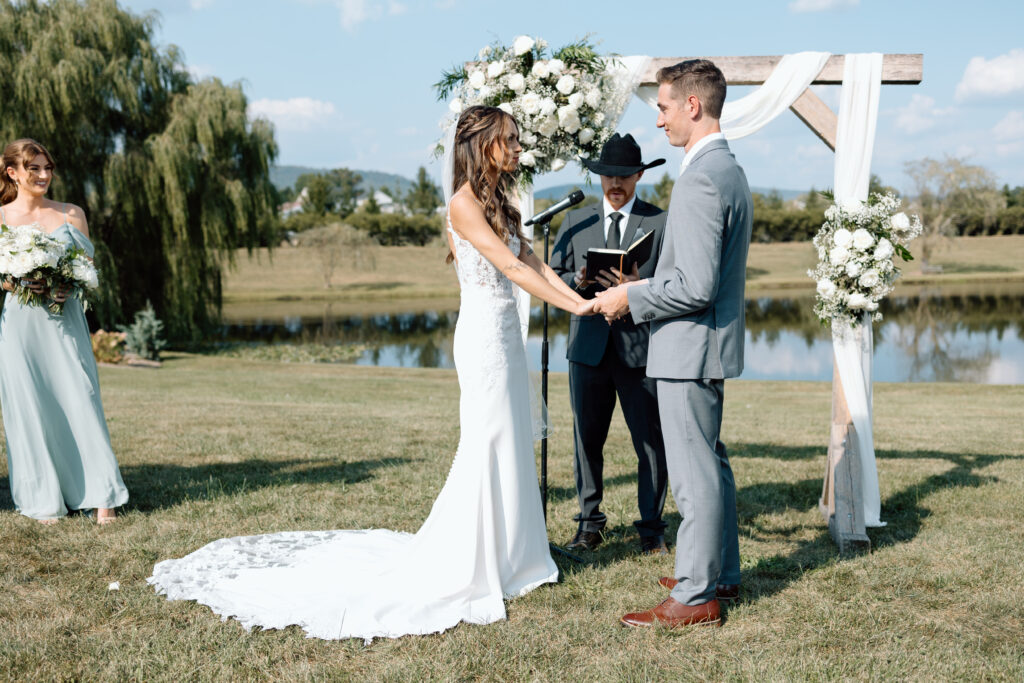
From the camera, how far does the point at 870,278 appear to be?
502 centimetres

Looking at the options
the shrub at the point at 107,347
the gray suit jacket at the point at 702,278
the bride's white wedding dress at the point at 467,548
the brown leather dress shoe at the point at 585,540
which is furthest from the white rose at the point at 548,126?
the shrub at the point at 107,347

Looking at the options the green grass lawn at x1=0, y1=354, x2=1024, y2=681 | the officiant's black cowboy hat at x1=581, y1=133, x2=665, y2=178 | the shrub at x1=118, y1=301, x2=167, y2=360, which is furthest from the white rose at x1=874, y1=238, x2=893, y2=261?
the shrub at x1=118, y1=301, x2=167, y2=360

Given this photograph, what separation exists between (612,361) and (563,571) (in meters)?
1.29

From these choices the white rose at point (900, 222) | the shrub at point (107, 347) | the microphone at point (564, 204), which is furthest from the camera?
the shrub at point (107, 347)

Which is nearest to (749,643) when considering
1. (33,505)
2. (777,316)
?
(33,505)

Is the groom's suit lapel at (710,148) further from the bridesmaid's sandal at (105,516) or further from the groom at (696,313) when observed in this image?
the bridesmaid's sandal at (105,516)

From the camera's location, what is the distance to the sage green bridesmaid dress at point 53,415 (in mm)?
5586

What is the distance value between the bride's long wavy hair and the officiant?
815 millimetres

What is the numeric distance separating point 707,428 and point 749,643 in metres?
0.96

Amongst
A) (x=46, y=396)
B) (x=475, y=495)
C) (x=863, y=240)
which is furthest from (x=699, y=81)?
(x=46, y=396)

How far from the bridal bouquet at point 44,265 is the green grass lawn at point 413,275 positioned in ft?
113

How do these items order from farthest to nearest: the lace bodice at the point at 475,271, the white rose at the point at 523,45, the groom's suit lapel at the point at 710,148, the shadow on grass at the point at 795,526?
1. the white rose at the point at 523,45
2. the shadow on grass at the point at 795,526
3. the lace bodice at the point at 475,271
4. the groom's suit lapel at the point at 710,148

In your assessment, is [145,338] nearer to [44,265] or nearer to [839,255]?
[44,265]

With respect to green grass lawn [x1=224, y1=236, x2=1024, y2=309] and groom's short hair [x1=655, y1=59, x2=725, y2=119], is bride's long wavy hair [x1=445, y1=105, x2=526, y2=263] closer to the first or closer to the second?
groom's short hair [x1=655, y1=59, x2=725, y2=119]
